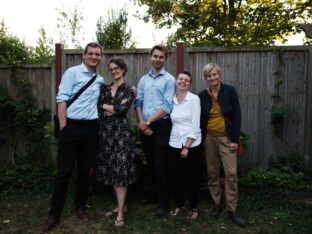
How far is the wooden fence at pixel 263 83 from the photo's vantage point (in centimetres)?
523

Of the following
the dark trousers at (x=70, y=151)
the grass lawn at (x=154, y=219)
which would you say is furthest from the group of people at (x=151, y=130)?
the grass lawn at (x=154, y=219)

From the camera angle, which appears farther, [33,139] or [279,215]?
[33,139]

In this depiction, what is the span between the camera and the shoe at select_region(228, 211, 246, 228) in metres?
3.91

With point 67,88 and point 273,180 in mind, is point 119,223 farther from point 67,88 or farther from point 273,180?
point 273,180

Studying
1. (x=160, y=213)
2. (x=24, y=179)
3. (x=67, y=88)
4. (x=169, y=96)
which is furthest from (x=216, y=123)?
(x=24, y=179)

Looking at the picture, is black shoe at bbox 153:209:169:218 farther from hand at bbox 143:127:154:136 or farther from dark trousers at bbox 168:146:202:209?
hand at bbox 143:127:154:136

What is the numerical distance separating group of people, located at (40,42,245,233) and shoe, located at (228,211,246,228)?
0.01 metres

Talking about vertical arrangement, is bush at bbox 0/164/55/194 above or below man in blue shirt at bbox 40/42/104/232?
below

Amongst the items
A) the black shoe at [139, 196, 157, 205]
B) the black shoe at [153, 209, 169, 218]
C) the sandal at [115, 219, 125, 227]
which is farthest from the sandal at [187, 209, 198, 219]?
the sandal at [115, 219, 125, 227]

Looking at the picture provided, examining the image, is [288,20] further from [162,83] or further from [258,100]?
[162,83]

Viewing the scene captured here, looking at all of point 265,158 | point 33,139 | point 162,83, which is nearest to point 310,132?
point 265,158

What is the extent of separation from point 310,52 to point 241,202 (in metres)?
2.47

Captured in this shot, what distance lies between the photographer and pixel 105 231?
12.4 ft

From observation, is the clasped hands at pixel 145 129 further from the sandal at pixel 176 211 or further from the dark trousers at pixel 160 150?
the sandal at pixel 176 211
